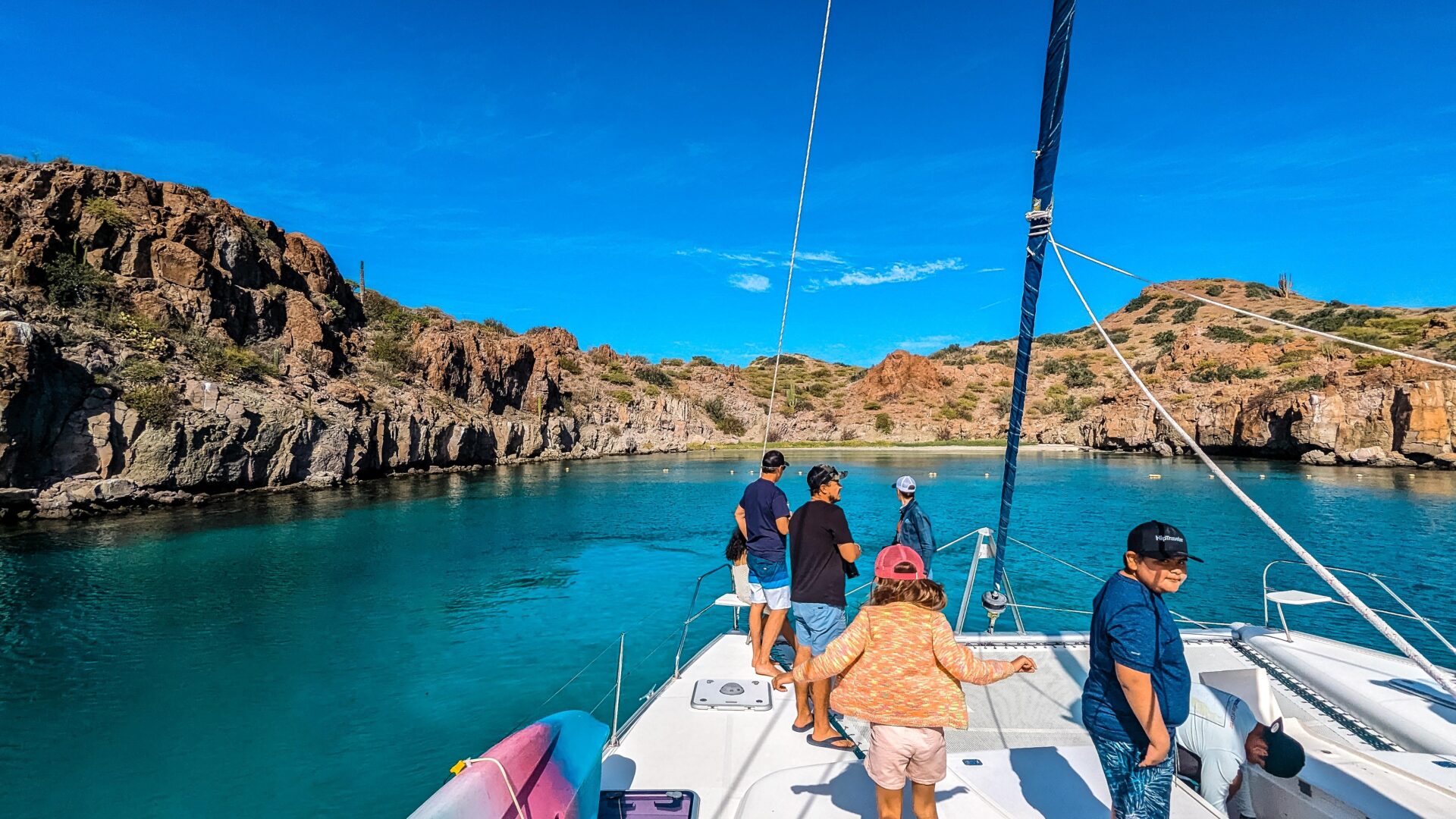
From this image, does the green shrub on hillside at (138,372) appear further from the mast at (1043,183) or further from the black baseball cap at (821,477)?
the mast at (1043,183)

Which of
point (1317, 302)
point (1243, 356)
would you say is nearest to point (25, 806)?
point (1243, 356)

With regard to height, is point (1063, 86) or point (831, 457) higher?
point (1063, 86)

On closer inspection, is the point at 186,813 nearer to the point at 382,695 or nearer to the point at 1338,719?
the point at 382,695

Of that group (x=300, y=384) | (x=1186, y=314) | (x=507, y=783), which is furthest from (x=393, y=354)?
(x=1186, y=314)

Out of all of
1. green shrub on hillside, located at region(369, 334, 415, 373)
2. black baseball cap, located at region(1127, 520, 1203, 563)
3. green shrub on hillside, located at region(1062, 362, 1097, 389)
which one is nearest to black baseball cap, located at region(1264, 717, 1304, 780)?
black baseball cap, located at region(1127, 520, 1203, 563)

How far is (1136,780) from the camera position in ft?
8.93

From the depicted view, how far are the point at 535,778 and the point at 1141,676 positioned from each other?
2521 mm

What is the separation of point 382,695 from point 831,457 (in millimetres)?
54670

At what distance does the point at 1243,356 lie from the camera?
60.7 metres

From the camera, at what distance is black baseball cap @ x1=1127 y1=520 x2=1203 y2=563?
256 cm

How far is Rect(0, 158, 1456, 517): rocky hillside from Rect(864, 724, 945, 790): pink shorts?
29.0m

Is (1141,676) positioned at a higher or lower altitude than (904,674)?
higher

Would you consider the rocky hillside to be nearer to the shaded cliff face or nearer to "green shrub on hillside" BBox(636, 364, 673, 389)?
the shaded cliff face

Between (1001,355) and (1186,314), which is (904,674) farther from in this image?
(1186,314)
